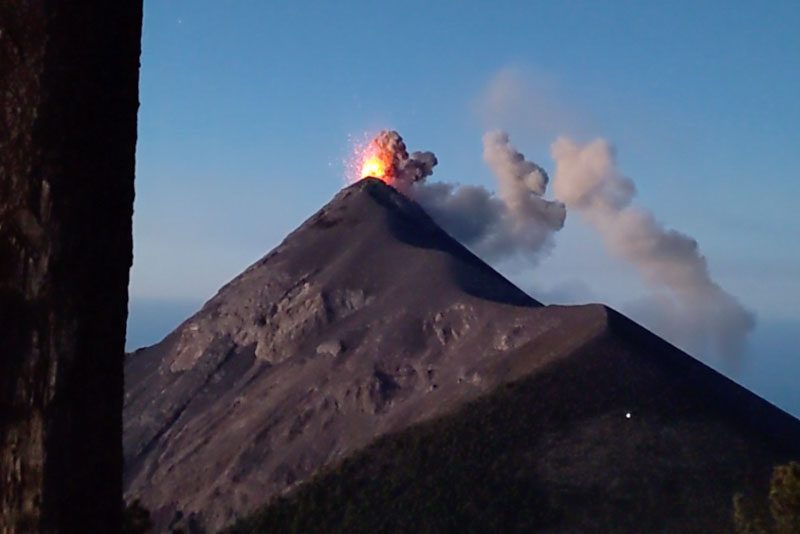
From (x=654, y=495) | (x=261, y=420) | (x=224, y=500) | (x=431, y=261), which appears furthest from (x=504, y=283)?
(x=654, y=495)

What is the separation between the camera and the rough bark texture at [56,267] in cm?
525

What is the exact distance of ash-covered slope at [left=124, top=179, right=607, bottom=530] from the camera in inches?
3007

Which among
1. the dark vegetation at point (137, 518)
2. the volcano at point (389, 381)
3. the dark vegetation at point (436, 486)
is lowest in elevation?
the dark vegetation at point (137, 518)

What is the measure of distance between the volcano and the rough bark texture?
46.7m

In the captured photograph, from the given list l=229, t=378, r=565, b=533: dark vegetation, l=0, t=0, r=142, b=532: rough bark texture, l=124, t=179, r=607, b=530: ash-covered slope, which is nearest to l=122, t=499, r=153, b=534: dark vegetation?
l=0, t=0, r=142, b=532: rough bark texture

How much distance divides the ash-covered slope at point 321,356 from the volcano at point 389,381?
18 centimetres

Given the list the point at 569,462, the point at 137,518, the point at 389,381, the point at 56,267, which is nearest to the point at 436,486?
the point at 569,462

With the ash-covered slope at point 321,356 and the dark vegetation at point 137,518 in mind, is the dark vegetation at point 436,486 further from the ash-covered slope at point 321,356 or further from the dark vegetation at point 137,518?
the dark vegetation at point 137,518

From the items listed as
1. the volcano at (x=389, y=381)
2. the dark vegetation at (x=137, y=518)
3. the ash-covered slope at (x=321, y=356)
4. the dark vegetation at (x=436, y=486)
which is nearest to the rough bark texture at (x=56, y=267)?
the dark vegetation at (x=137, y=518)

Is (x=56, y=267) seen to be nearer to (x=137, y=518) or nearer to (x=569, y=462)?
(x=137, y=518)

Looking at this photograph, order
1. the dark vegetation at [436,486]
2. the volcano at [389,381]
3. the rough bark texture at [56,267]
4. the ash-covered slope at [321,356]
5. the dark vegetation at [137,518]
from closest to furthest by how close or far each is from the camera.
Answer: the rough bark texture at [56,267]
the dark vegetation at [137,518]
the dark vegetation at [436,486]
the volcano at [389,381]
the ash-covered slope at [321,356]

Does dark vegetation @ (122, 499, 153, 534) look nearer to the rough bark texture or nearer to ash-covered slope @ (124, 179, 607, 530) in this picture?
the rough bark texture

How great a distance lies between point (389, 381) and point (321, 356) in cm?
984

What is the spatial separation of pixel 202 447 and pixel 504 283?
109 feet
